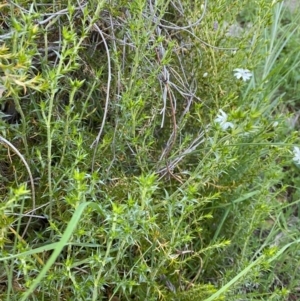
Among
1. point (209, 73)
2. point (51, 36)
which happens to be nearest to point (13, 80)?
point (51, 36)

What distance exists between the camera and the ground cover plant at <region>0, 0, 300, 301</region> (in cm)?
Result: 123

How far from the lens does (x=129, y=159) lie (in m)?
1.64

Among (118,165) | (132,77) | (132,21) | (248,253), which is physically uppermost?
(132,21)

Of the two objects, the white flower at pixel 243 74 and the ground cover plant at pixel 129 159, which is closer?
the ground cover plant at pixel 129 159

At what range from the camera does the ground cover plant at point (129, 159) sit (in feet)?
4.04

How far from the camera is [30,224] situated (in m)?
1.47

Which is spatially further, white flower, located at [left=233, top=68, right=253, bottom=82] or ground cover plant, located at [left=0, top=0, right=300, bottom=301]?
white flower, located at [left=233, top=68, right=253, bottom=82]

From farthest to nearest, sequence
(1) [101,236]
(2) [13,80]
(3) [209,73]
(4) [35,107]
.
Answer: (3) [209,73], (4) [35,107], (1) [101,236], (2) [13,80]

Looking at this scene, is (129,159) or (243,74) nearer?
(129,159)

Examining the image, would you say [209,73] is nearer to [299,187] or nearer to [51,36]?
[51,36]

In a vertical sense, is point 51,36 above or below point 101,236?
above

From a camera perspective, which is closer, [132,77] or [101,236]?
[101,236]

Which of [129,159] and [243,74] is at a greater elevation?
[243,74]

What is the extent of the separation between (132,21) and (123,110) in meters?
0.25
